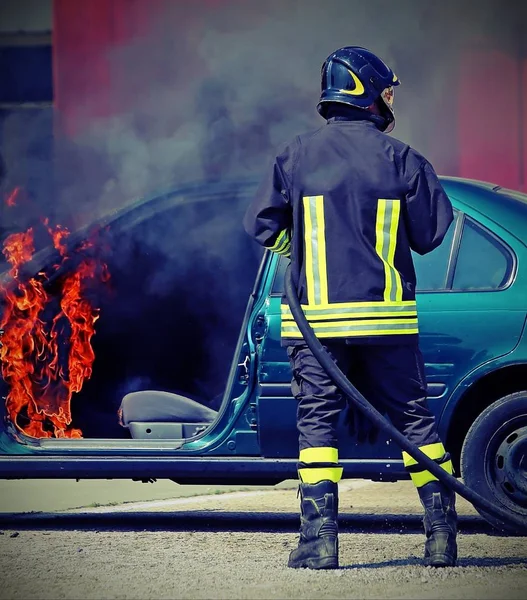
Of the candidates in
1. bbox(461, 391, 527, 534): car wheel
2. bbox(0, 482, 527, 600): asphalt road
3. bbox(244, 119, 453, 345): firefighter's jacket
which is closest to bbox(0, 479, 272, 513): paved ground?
bbox(0, 482, 527, 600): asphalt road

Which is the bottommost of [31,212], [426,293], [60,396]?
[60,396]

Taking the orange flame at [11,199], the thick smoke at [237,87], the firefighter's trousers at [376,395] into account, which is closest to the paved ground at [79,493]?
the orange flame at [11,199]

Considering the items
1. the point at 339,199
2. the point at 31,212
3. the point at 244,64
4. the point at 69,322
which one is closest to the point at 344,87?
the point at 339,199

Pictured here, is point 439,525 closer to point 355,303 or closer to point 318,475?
point 318,475

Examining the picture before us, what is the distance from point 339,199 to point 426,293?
3.63 ft

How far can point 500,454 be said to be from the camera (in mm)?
5699

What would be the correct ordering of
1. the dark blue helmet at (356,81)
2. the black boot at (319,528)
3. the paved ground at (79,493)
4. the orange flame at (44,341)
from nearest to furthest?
the black boot at (319,528) → the dark blue helmet at (356,81) → the orange flame at (44,341) → the paved ground at (79,493)

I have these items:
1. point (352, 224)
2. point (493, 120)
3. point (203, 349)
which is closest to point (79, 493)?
point (203, 349)

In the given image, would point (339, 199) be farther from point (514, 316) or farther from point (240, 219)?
point (240, 219)

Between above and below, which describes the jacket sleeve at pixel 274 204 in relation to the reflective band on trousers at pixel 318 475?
above

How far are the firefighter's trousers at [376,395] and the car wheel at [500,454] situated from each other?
2.83 feet

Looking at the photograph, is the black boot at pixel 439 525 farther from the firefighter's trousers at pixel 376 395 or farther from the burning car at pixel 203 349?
the burning car at pixel 203 349

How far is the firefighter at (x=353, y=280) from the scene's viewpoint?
15.6ft

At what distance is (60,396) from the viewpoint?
6895mm
